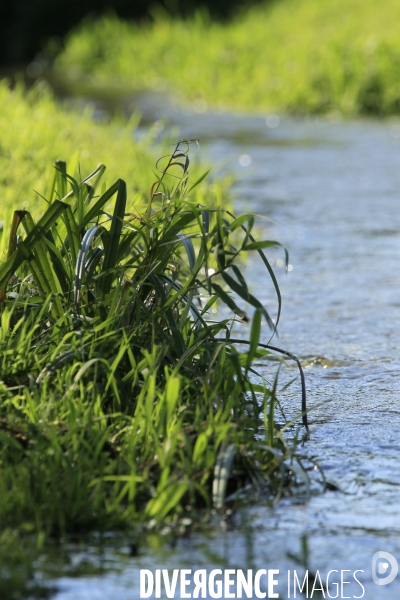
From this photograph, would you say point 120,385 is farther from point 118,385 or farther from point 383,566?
point 383,566

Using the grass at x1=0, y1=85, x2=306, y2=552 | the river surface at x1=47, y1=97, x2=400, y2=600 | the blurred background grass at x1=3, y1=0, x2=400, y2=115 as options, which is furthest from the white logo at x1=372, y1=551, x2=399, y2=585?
the blurred background grass at x1=3, y1=0, x2=400, y2=115

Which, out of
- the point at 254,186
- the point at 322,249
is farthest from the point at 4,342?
the point at 254,186

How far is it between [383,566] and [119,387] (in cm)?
93

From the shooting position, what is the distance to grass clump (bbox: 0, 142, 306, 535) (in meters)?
2.53

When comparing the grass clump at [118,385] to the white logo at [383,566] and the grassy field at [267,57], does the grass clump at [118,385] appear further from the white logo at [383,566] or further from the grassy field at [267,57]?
the grassy field at [267,57]

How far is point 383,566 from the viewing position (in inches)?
92.5

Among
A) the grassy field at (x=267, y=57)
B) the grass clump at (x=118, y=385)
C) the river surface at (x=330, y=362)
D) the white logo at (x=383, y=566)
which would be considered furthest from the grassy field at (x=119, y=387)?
the grassy field at (x=267, y=57)

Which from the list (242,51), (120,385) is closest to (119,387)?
(120,385)

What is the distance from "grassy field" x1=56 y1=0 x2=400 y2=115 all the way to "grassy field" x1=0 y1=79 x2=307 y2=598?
29.3 ft

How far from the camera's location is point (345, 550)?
95.1 inches

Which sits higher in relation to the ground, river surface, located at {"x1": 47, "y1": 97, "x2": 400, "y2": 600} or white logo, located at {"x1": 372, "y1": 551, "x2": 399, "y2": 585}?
river surface, located at {"x1": 47, "y1": 97, "x2": 400, "y2": 600}

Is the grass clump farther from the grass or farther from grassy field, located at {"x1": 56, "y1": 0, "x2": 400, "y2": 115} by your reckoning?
grassy field, located at {"x1": 56, "y1": 0, "x2": 400, "y2": 115}

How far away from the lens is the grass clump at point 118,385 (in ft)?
8.30

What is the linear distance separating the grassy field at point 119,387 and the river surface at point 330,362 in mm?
129
